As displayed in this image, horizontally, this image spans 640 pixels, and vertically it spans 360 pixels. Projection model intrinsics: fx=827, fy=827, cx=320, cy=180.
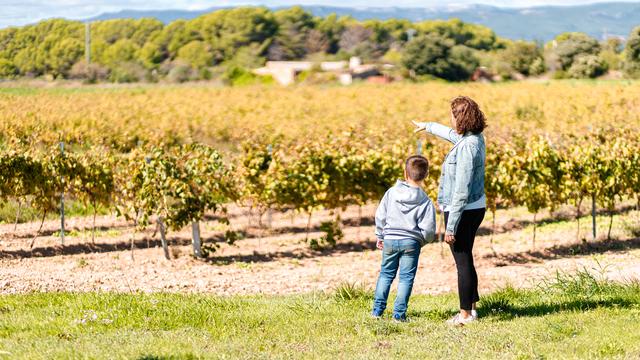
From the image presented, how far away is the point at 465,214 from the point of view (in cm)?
581

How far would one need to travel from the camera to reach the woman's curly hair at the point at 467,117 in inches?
226

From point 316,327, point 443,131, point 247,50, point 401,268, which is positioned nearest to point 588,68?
point 247,50

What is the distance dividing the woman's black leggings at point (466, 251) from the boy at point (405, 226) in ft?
0.64

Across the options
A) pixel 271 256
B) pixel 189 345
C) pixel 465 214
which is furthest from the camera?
pixel 271 256

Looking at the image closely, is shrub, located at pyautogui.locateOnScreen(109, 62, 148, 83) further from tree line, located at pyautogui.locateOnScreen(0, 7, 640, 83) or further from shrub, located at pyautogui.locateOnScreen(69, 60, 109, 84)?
shrub, located at pyautogui.locateOnScreen(69, 60, 109, 84)

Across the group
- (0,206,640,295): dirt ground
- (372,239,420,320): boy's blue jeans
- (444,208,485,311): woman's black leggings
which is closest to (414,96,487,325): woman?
(444,208,485,311): woman's black leggings

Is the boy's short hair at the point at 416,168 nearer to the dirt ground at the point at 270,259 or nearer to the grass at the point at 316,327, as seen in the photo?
the grass at the point at 316,327

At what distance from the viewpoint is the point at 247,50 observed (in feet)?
228

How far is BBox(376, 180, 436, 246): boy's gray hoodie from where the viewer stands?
5.84 meters

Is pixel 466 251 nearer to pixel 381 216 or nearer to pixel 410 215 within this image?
pixel 410 215

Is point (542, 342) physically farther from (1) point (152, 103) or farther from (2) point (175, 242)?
(1) point (152, 103)

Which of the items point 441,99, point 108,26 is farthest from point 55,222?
point 108,26

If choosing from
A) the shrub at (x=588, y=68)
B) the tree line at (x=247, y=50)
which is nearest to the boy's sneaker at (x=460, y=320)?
the tree line at (x=247, y=50)

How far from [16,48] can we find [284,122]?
21.2 m
